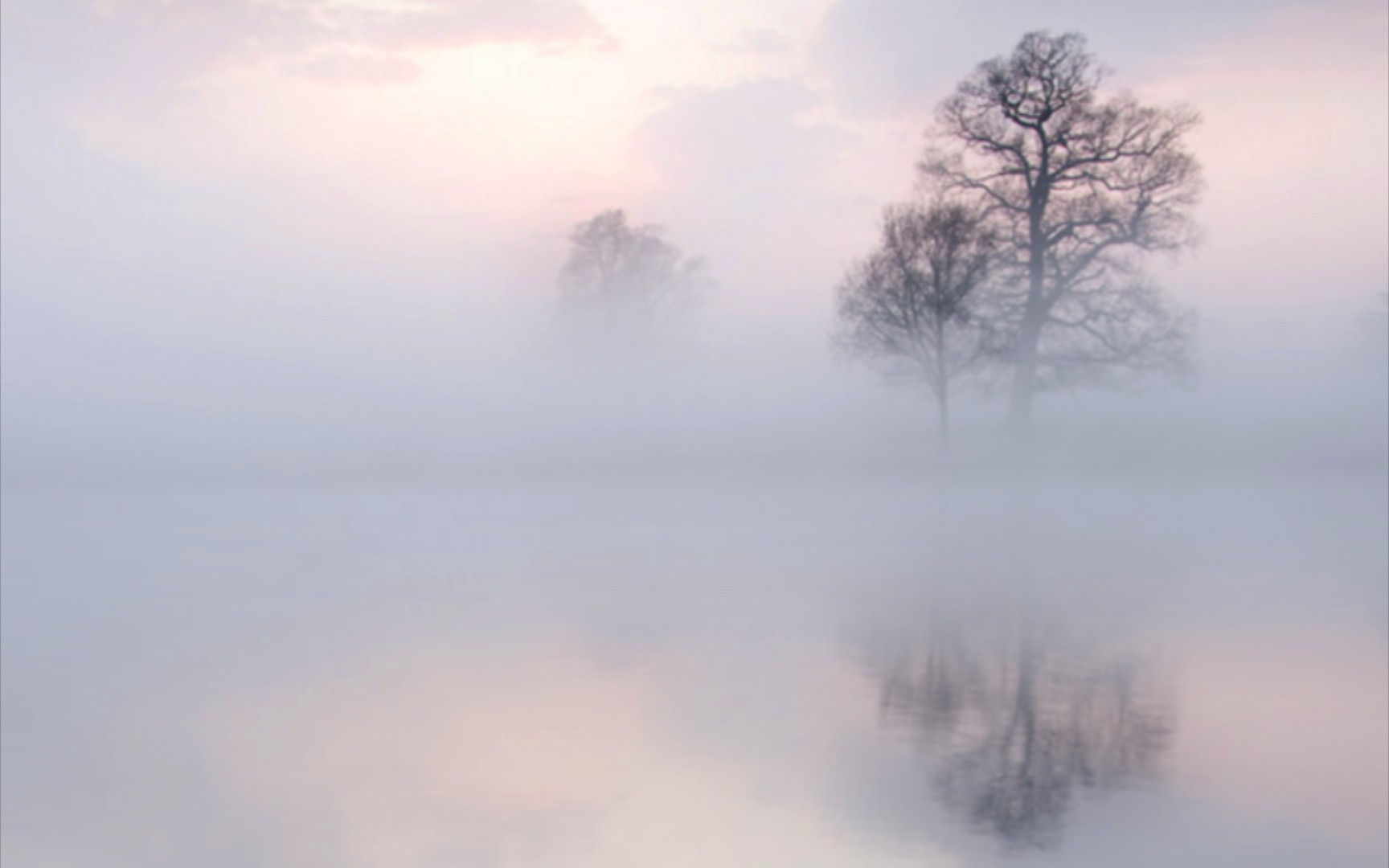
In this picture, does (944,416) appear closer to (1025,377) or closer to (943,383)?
(943,383)

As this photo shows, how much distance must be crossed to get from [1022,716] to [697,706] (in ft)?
7.52

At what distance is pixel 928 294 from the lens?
31.6 meters

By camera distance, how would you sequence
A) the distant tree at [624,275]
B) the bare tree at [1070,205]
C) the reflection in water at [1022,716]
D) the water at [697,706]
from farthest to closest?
the distant tree at [624,275]
the bare tree at [1070,205]
the reflection in water at [1022,716]
the water at [697,706]

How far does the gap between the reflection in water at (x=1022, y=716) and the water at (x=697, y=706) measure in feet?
0.11

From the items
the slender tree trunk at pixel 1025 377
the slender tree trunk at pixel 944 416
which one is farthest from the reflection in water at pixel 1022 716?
the slender tree trunk at pixel 944 416

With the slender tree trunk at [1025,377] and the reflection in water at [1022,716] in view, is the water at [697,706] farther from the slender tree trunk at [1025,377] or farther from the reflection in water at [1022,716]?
the slender tree trunk at [1025,377]

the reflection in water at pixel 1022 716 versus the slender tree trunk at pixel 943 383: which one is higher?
the slender tree trunk at pixel 943 383

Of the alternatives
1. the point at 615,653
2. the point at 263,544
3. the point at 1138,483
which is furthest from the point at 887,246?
the point at 615,653

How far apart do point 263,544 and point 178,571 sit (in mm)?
3050

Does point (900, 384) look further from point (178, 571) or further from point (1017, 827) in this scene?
point (1017, 827)

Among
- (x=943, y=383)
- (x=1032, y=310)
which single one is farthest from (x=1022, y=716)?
(x=943, y=383)

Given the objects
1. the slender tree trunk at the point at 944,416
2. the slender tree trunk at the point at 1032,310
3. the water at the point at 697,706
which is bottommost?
the water at the point at 697,706

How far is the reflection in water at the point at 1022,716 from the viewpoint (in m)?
7.35

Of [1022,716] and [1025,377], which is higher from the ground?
[1025,377]
